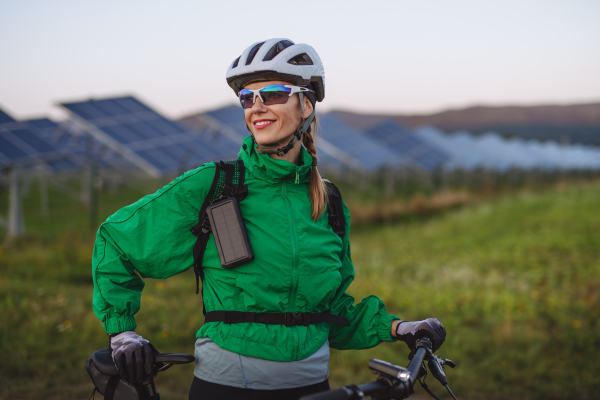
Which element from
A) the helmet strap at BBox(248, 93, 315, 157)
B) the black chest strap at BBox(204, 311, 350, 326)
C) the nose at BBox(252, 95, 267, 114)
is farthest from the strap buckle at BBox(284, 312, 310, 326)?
the nose at BBox(252, 95, 267, 114)

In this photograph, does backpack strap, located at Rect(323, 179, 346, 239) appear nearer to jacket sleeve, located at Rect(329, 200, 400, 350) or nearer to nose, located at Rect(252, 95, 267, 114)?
jacket sleeve, located at Rect(329, 200, 400, 350)

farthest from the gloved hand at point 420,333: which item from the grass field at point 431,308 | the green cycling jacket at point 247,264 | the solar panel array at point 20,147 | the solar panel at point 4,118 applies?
the solar panel at point 4,118

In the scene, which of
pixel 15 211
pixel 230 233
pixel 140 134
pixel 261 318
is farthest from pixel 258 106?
pixel 140 134

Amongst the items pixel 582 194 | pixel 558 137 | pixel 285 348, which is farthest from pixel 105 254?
pixel 558 137

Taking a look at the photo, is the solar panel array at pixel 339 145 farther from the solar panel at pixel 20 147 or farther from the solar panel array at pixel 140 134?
the solar panel at pixel 20 147

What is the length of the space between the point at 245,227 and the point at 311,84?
0.78 m

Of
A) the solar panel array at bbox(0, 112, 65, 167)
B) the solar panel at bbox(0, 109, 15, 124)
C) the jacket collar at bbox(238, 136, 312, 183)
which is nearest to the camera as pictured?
the jacket collar at bbox(238, 136, 312, 183)

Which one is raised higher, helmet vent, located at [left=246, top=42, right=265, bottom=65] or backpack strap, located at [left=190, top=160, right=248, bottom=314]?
helmet vent, located at [left=246, top=42, right=265, bottom=65]

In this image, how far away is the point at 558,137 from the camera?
66.8 metres

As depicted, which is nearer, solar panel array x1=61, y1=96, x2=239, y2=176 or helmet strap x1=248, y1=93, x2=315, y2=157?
helmet strap x1=248, y1=93, x2=315, y2=157

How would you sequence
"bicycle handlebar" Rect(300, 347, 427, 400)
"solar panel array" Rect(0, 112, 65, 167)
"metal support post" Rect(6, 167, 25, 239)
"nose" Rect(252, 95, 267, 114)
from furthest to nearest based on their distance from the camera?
"solar panel array" Rect(0, 112, 65, 167) < "metal support post" Rect(6, 167, 25, 239) < "nose" Rect(252, 95, 267, 114) < "bicycle handlebar" Rect(300, 347, 427, 400)

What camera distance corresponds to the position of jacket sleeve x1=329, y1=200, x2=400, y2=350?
7.07 ft

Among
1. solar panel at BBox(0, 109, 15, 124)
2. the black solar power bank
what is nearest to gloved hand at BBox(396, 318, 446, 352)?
the black solar power bank

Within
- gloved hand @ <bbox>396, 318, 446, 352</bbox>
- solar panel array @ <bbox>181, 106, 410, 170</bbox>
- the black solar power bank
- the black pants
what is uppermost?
the black solar power bank
